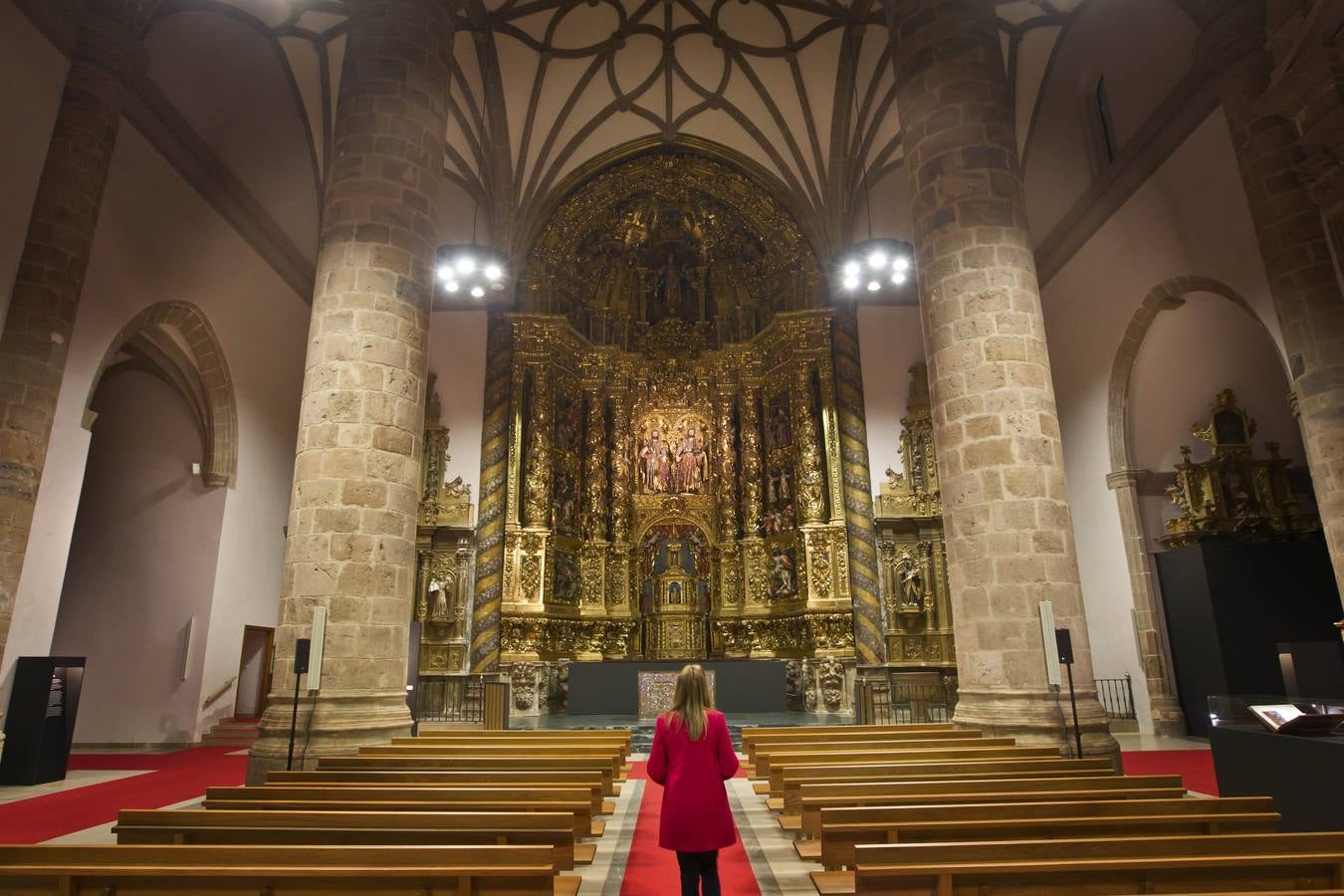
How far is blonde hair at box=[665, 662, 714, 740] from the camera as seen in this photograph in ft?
14.1

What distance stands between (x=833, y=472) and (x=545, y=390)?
22.5 ft

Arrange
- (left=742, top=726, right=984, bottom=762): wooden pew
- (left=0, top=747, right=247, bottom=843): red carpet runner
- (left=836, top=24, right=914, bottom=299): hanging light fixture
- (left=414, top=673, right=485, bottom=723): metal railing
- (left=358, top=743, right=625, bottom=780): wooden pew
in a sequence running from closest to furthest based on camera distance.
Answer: (left=358, top=743, right=625, bottom=780): wooden pew, (left=0, top=747, right=247, bottom=843): red carpet runner, (left=742, top=726, right=984, bottom=762): wooden pew, (left=836, top=24, right=914, bottom=299): hanging light fixture, (left=414, top=673, right=485, bottom=723): metal railing

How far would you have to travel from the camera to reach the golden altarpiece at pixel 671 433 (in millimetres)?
17938

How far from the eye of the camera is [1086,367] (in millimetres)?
15773

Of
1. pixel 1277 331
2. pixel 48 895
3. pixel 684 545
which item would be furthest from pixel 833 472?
pixel 48 895

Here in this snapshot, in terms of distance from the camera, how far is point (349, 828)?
4.17 meters

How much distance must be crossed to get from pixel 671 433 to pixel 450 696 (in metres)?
8.18

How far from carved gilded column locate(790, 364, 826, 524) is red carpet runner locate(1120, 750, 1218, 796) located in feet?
25.6

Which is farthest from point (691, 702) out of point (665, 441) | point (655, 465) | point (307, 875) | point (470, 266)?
point (665, 441)

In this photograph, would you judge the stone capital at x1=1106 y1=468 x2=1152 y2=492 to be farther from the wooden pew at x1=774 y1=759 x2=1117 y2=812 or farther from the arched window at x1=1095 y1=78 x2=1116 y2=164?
the wooden pew at x1=774 y1=759 x2=1117 y2=812

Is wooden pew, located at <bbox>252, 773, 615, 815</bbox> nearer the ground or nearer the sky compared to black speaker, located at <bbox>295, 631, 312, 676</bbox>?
nearer the ground

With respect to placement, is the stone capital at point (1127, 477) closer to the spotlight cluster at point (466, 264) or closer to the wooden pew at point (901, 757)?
the wooden pew at point (901, 757)

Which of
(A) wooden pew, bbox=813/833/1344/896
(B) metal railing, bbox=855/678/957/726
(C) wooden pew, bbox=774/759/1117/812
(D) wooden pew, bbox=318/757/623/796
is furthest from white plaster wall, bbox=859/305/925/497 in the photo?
(A) wooden pew, bbox=813/833/1344/896

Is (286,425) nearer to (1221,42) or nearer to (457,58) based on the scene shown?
(457,58)
